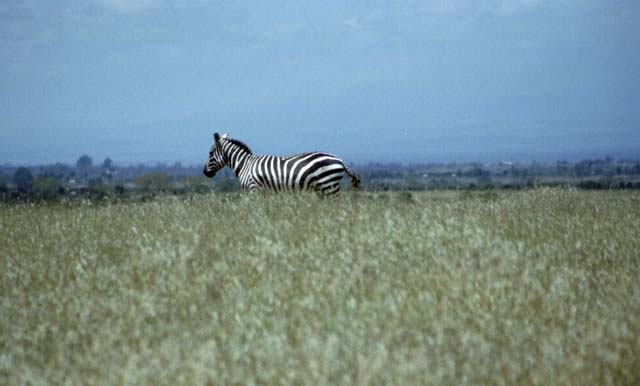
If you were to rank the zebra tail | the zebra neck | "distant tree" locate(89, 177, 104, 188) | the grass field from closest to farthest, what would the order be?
the grass field, the zebra tail, the zebra neck, "distant tree" locate(89, 177, 104, 188)

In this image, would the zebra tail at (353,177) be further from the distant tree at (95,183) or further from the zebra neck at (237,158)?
the distant tree at (95,183)

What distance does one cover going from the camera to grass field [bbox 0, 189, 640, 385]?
3904 mm

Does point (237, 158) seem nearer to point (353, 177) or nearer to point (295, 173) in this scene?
point (295, 173)

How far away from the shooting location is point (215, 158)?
51.3ft

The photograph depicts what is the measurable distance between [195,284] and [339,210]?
335 centimetres

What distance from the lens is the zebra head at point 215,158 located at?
50.5 ft

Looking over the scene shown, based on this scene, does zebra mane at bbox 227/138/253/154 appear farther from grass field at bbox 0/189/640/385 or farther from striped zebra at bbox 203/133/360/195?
grass field at bbox 0/189/640/385

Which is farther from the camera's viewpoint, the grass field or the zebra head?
the zebra head

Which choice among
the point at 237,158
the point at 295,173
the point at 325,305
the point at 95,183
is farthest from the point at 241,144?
the point at 95,183

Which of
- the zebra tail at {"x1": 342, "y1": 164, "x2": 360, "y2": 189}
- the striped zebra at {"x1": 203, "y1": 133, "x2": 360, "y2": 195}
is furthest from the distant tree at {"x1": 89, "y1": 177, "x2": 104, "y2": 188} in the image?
the zebra tail at {"x1": 342, "y1": 164, "x2": 360, "y2": 189}

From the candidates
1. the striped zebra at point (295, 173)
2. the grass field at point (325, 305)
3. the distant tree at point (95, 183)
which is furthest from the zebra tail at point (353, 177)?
the distant tree at point (95, 183)

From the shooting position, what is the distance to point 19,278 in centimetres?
645

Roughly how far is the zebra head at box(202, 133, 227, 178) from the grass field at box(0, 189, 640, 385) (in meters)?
6.98

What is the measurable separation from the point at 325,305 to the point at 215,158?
1106cm
